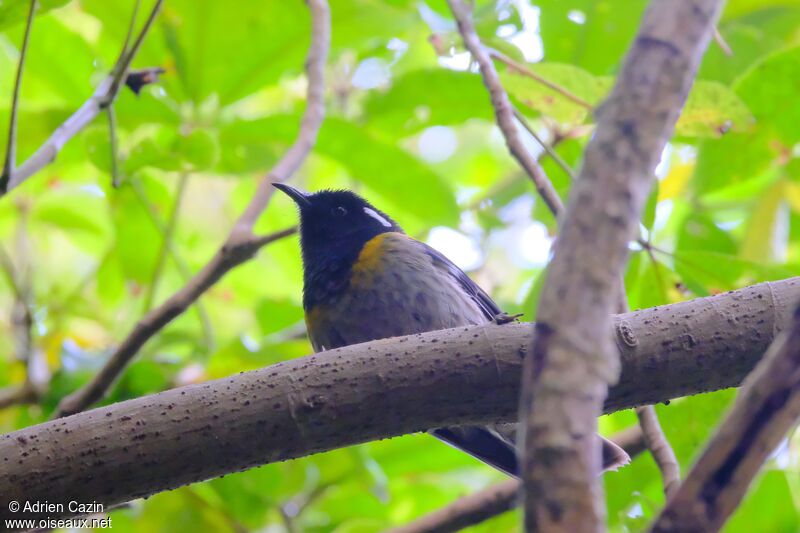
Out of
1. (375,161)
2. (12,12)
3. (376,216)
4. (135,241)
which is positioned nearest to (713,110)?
(375,161)

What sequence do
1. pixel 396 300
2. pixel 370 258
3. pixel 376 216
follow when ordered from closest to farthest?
pixel 396 300, pixel 370 258, pixel 376 216

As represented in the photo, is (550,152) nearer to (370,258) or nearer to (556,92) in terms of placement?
(556,92)

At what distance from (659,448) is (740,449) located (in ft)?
5.91

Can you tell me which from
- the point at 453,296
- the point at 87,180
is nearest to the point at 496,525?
the point at 453,296

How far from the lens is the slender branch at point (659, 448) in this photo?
9.23ft

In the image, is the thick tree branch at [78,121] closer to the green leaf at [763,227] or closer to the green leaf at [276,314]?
the green leaf at [276,314]

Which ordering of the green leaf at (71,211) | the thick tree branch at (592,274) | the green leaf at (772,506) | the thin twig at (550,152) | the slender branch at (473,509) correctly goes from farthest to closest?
the green leaf at (71,211) < the slender branch at (473,509) < the green leaf at (772,506) < the thin twig at (550,152) < the thick tree branch at (592,274)

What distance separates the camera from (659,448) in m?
2.94

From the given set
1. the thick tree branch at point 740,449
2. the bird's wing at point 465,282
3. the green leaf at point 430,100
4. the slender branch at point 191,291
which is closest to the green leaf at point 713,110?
the green leaf at point 430,100

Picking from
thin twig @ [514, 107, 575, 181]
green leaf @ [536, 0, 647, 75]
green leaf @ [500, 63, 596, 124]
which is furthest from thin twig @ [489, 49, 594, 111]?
green leaf @ [536, 0, 647, 75]

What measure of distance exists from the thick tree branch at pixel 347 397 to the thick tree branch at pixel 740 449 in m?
1.18

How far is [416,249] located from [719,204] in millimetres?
2077

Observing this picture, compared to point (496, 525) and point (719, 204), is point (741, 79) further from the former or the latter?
point (496, 525)

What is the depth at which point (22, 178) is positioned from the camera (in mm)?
2748
